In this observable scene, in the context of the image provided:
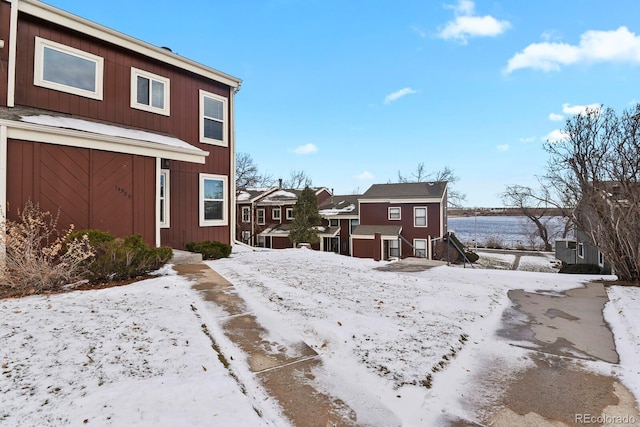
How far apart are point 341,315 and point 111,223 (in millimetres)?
5591

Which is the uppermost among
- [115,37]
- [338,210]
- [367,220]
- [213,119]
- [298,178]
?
[298,178]

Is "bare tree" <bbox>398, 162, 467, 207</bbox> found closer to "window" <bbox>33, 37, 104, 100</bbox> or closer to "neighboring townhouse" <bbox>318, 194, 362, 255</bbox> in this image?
"neighboring townhouse" <bbox>318, 194, 362, 255</bbox>

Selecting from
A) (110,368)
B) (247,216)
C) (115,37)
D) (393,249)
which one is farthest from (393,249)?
(110,368)

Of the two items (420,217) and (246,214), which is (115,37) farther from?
(246,214)

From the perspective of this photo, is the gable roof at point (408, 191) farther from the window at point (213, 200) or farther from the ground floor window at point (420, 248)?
the window at point (213, 200)

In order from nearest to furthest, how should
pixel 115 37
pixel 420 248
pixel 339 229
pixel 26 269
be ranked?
pixel 26 269 < pixel 115 37 < pixel 420 248 < pixel 339 229

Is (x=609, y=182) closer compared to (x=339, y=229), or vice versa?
(x=609, y=182)

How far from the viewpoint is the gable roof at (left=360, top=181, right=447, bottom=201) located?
2520 centimetres

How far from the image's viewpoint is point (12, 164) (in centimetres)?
571

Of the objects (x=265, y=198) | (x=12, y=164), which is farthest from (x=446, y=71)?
(x=265, y=198)

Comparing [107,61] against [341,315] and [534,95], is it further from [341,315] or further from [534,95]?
[534,95]

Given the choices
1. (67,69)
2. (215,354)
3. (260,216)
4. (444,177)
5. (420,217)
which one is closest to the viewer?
(215,354)

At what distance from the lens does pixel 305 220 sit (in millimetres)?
25078
